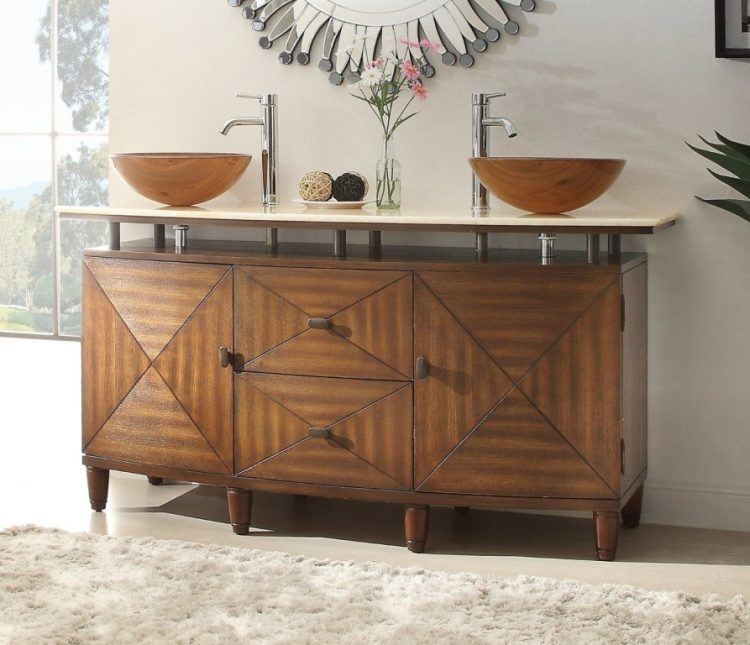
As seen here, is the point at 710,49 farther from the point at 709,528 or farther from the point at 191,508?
the point at 191,508

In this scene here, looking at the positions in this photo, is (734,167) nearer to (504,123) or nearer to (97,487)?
(504,123)

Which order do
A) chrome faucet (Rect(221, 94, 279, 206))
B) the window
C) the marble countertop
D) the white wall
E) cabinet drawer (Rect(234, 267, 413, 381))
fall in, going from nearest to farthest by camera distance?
the marble countertop
cabinet drawer (Rect(234, 267, 413, 381))
the white wall
chrome faucet (Rect(221, 94, 279, 206))
the window

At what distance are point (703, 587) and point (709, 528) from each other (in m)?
0.47

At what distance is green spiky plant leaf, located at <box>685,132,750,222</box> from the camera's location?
277 centimetres

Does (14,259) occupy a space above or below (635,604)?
above

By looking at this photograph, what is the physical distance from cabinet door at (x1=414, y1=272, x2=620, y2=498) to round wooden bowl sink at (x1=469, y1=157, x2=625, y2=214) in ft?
0.64

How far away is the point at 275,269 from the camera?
2920mm

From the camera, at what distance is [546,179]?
2.74m

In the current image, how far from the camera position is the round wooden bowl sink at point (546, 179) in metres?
2.72

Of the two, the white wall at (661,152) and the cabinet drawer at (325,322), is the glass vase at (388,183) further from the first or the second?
the cabinet drawer at (325,322)

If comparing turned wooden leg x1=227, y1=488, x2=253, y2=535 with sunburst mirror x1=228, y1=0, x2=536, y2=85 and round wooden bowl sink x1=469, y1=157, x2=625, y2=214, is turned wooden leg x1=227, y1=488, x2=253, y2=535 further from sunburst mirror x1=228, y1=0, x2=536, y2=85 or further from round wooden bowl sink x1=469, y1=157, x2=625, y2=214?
sunburst mirror x1=228, y1=0, x2=536, y2=85

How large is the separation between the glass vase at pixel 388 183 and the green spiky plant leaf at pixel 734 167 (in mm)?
764

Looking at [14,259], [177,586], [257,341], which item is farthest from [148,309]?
[14,259]

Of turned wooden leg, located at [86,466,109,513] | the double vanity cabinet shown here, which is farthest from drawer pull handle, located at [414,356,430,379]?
turned wooden leg, located at [86,466,109,513]
